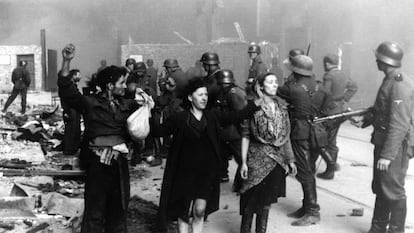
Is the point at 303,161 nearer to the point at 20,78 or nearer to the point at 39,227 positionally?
the point at 39,227

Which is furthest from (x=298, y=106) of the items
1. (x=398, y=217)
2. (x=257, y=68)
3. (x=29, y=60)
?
(x=29, y=60)

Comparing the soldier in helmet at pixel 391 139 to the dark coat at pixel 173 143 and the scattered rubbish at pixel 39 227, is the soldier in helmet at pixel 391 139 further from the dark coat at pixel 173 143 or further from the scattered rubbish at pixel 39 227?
the scattered rubbish at pixel 39 227

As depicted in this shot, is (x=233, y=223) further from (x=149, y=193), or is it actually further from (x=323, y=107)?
(x=323, y=107)

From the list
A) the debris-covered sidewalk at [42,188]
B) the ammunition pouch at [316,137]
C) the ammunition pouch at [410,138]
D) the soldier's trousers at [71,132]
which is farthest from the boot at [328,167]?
the soldier's trousers at [71,132]

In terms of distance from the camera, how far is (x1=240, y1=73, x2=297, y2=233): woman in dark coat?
4551 millimetres

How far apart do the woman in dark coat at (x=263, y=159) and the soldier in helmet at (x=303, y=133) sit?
70 cm

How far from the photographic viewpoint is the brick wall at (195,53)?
796 inches

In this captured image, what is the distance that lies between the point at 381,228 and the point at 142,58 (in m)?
17.6

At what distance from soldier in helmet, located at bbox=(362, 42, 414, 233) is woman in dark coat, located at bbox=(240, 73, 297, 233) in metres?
0.88

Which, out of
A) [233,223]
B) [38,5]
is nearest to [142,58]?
[38,5]

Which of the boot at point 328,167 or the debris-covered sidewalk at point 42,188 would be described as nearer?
the debris-covered sidewalk at point 42,188

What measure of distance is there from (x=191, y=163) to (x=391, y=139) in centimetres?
181

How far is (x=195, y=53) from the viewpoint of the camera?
21.0 m

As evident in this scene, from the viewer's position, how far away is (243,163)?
4520 millimetres
